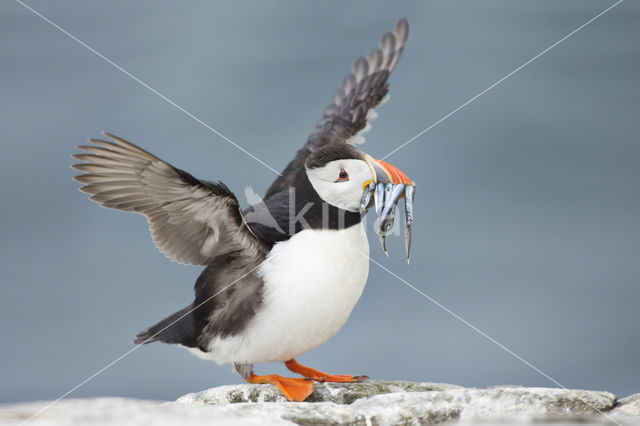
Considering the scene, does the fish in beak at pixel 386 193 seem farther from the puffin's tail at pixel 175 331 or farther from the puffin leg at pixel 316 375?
the puffin's tail at pixel 175 331

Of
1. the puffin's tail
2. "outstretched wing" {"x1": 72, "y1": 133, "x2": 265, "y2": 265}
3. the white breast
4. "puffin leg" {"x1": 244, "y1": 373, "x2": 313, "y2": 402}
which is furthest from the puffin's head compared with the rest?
the puffin's tail

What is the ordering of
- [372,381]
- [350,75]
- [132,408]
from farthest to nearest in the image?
1. [350,75]
2. [372,381]
3. [132,408]

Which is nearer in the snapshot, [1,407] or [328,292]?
[1,407]

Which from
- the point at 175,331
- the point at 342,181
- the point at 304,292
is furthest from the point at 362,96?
the point at 175,331

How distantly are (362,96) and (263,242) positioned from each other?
1950 mm

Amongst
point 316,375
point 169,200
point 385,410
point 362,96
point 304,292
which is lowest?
point 385,410

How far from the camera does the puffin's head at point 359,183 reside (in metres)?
3.80

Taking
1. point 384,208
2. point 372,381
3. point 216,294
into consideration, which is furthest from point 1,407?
point 372,381

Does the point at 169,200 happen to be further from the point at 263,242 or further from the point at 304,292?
the point at 304,292

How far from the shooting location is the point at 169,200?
151 inches

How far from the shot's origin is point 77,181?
371 centimetres

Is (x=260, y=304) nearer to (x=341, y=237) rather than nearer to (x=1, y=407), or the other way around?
(x=341, y=237)

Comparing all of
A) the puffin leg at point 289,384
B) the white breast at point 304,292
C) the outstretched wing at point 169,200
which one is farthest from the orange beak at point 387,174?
the puffin leg at point 289,384

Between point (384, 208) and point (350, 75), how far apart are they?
88.8 inches
